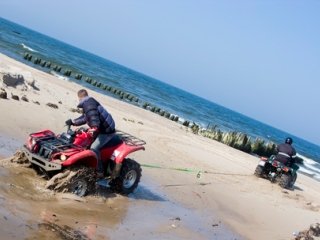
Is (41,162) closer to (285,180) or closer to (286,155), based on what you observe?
(285,180)

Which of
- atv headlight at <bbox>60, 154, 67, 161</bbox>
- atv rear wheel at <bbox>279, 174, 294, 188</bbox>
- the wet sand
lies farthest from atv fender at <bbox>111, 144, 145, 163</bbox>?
atv rear wheel at <bbox>279, 174, 294, 188</bbox>

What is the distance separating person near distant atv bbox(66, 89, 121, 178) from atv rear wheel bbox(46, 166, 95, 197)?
1.40 ft

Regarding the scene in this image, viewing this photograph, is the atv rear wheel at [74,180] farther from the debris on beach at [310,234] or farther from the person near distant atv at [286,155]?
→ the person near distant atv at [286,155]

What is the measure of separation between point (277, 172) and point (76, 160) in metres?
10.4

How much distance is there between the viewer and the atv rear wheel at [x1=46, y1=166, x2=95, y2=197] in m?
8.06

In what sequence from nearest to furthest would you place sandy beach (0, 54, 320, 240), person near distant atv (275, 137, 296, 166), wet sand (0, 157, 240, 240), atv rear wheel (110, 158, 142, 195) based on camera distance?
wet sand (0, 157, 240, 240) → sandy beach (0, 54, 320, 240) → atv rear wheel (110, 158, 142, 195) → person near distant atv (275, 137, 296, 166)

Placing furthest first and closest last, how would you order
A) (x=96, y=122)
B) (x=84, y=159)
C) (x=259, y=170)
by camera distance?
1. (x=259, y=170)
2. (x=96, y=122)
3. (x=84, y=159)

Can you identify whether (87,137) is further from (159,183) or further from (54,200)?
(159,183)

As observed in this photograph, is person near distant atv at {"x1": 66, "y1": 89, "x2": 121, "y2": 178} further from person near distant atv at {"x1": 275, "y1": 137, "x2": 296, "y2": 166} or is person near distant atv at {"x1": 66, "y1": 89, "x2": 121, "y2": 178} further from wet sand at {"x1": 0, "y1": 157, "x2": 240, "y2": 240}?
person near distant atv at {"x1": 275, "y1": 137, "x2": 296, "y2": 166}

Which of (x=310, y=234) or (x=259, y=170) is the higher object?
(x=259, y=170)

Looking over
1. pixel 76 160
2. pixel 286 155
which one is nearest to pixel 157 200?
pixel 76 160

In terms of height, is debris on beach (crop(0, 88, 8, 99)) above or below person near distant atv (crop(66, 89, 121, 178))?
below

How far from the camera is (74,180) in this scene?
816 centimetres

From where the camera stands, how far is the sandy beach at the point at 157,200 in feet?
23.3
